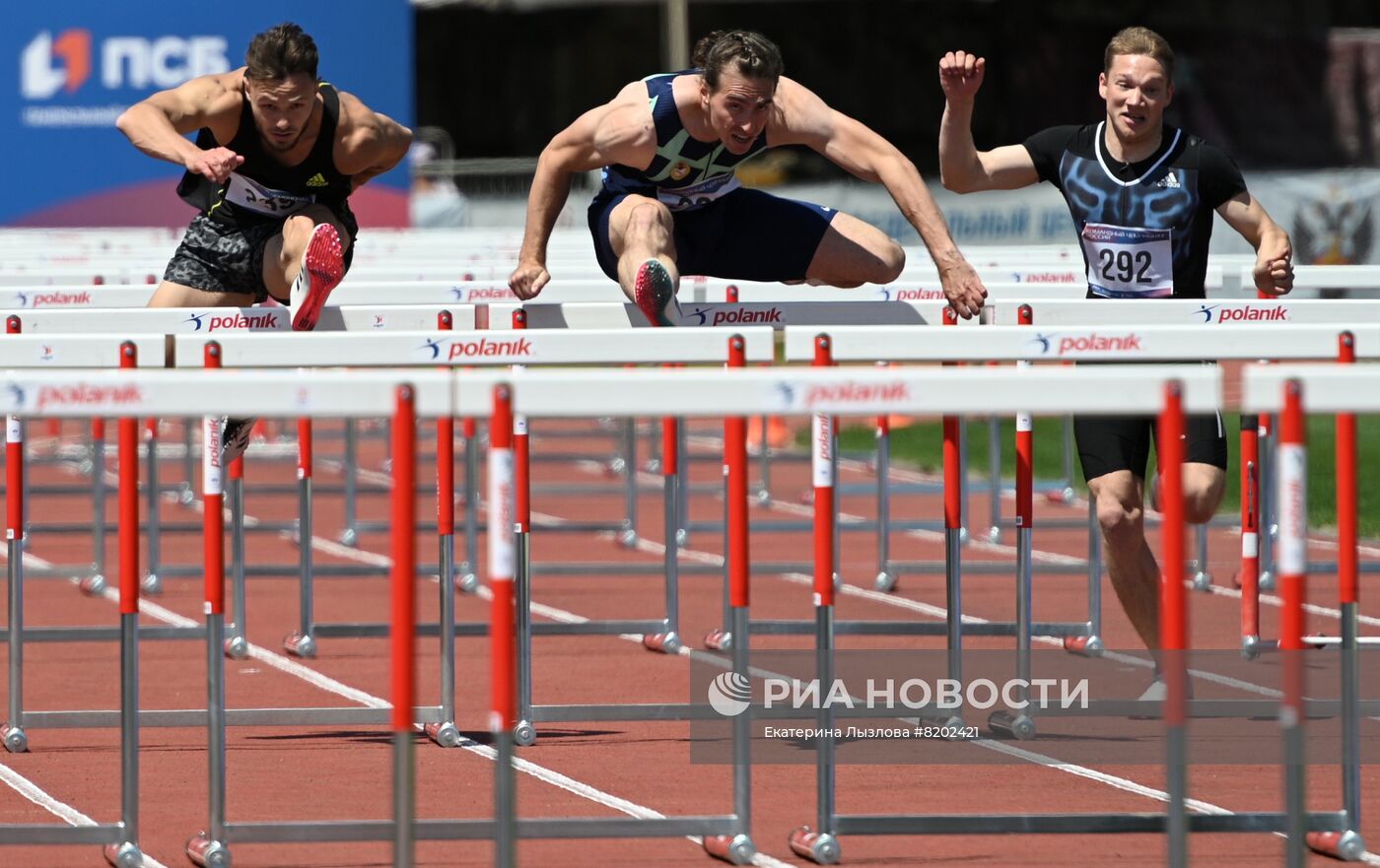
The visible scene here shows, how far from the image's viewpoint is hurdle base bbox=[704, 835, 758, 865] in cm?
512

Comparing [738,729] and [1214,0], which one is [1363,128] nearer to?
[1214,0]

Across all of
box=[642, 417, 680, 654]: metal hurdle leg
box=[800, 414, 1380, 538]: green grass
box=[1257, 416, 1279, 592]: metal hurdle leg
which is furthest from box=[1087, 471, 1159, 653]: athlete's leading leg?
box=[800, 414, 1380, 538]: green grass

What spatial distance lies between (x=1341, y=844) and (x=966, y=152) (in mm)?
2566

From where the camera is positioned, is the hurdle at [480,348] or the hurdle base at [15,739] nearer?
the hurdle at [480,348]

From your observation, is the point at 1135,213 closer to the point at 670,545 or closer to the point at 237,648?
the point at 670,545

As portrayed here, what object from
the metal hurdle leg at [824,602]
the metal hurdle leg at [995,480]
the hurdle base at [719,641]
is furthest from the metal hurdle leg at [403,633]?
the metal hurdle leg at [995,480]

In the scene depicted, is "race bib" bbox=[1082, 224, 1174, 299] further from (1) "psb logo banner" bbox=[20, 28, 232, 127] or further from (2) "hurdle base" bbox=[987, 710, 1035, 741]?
(1) "psb logo banner" bbox=[20, 28, 232, 127]

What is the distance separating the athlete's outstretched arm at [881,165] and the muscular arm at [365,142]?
4.71 feet

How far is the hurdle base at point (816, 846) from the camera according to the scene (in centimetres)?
515

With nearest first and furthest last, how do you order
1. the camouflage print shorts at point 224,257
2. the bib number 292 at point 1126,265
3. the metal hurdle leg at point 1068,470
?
the bib number 292 at point 1126,265, the camouflage print shorts at point 224,257, the metal hurdle leg at point 1068,470

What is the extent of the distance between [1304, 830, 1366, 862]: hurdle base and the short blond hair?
253 centimetres

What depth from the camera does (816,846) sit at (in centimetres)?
515

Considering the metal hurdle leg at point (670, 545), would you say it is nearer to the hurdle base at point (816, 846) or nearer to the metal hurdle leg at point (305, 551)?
the metal hurdle leg at point (305, 551)

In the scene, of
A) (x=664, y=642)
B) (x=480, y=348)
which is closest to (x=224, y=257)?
(x=664, y=642)
